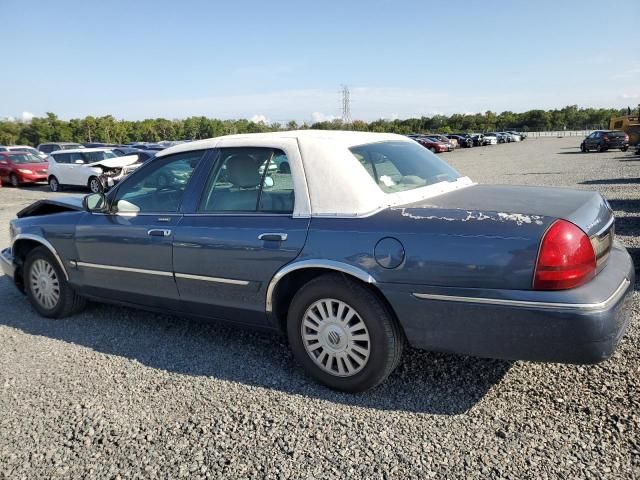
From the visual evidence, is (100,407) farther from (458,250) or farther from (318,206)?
(458,250)

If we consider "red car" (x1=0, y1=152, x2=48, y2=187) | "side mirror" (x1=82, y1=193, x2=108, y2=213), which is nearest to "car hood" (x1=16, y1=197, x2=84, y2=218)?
"side mirror" (x1=82, y1=193, x2=108, y2=213)

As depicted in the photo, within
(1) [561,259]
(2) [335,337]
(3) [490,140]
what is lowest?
(2) [335,337]

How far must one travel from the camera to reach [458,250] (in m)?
2.71

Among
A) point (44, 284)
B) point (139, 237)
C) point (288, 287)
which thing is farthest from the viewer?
point (44, 284)

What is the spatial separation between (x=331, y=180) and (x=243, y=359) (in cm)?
151

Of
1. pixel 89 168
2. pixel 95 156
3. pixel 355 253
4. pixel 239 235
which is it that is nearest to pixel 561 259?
pixel 355 253

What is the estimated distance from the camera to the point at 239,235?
343 centimetres

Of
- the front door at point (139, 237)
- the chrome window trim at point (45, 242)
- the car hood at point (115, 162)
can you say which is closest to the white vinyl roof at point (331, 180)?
the front door at point (139, 237)

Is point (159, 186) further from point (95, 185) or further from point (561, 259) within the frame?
point (95, 185)

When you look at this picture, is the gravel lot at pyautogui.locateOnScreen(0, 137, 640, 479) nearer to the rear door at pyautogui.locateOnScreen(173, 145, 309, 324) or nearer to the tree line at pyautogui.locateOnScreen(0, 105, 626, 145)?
the rear door at pyautogui.locateOnScreen(173, 145, 309, 324)

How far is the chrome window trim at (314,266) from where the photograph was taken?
2.97 m

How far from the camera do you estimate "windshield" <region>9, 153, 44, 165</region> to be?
820 inches

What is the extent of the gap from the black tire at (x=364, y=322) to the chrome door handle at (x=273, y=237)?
1.08 feet

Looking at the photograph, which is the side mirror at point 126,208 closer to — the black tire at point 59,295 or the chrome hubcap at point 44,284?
the black tire at point 59,295
